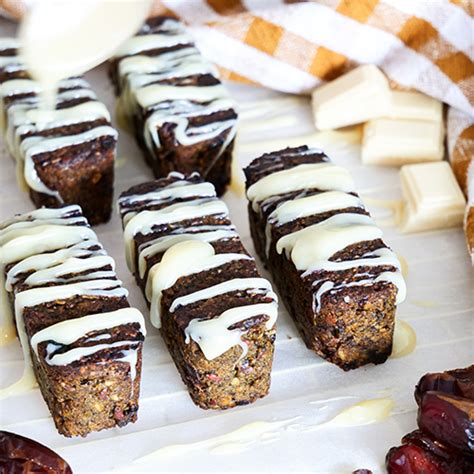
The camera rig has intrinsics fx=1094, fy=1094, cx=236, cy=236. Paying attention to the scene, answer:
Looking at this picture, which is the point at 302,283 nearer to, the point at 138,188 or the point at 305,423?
the point at 305,423

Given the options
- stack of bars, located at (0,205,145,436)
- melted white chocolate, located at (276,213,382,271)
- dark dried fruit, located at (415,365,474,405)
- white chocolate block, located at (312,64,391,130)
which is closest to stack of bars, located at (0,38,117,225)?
stack of bars, located at (0,205,145,436)

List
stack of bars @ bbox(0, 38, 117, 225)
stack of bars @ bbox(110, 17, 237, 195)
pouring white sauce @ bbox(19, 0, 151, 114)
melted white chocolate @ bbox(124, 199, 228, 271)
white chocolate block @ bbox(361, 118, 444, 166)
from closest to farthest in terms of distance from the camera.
A: pouring white sauce @ bbox(19, 0, 151, 114) → melted white chocolate @ bbox(124, 199, 228, 271) → stack of bars @ bbox(0, 38, 117, 225) → stack of bars @ bbox(110, 17, 237, 195) → white chocolate block @ bbox(361, 118, 444, 166)

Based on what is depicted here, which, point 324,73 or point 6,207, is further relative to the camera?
point 324,73

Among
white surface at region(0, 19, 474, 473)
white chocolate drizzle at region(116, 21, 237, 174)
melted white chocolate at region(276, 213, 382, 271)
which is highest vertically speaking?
white chocolate drizzle at region(116, 21, 237, 174)

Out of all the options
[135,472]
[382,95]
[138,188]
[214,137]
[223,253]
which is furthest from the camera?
[382,95]

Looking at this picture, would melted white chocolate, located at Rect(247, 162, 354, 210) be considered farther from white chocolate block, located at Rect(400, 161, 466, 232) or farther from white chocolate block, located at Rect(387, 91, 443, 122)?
white chocolate block, located at Rect(387, 91, 443, 122)

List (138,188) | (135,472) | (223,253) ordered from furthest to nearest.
Result: (138,188), (223,253), (135,472)

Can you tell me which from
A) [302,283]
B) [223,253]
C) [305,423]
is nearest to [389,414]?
[305,423]
